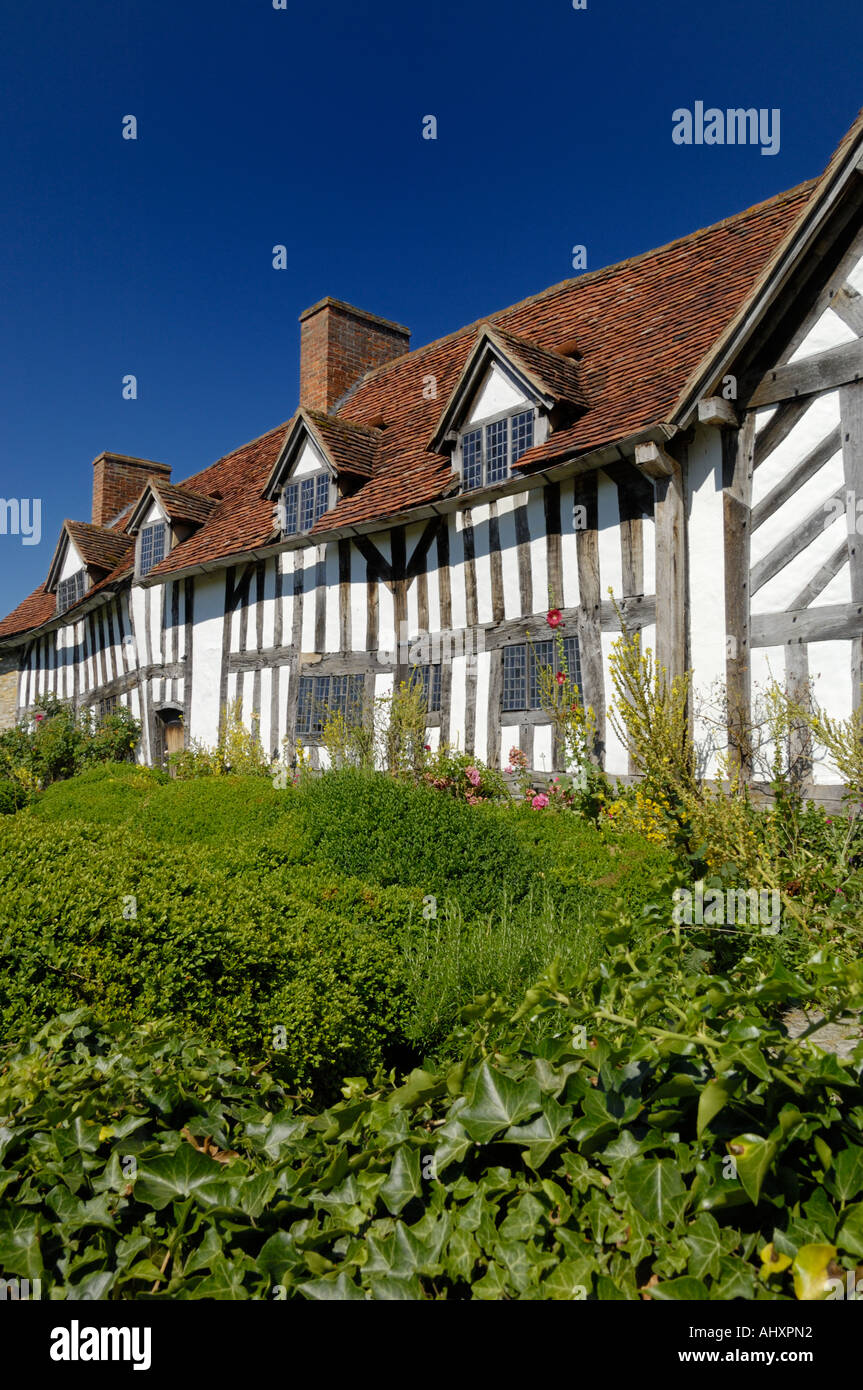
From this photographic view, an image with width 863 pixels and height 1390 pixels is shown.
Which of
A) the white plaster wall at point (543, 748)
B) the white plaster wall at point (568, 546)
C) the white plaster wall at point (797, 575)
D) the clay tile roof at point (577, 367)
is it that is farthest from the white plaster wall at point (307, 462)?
the white plaster wall at point (797, 575)

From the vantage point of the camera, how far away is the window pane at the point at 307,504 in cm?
1345

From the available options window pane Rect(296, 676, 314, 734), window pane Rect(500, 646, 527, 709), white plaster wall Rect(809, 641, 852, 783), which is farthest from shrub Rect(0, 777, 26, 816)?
white plaster wall Rect(809, 641, 852, 783)

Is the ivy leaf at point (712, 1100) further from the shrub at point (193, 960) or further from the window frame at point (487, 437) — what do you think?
the window frame at point (487, 437)

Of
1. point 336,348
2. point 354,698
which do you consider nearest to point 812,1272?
point 354,698

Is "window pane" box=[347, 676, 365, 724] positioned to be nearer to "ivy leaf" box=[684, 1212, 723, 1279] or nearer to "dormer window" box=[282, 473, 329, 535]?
"dormer window" box=[282, 473, 329, 535]

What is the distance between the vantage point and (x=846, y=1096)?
1.73m

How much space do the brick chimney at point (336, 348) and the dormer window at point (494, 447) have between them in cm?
599

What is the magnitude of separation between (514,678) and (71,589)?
50.5ft

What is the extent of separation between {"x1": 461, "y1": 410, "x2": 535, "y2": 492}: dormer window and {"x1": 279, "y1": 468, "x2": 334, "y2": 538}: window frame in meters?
2.66

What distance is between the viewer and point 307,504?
1354cm

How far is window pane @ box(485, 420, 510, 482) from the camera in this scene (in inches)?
418

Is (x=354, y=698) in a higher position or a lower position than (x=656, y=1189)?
higher

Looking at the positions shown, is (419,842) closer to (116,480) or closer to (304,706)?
(304,706)

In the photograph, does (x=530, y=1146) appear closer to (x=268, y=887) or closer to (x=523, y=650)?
(x=268, y=887)
